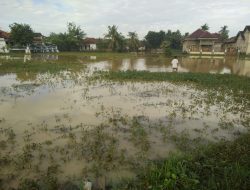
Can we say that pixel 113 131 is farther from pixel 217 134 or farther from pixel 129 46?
pixel 129 46

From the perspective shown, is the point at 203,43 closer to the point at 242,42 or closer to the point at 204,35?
the point at 204,35

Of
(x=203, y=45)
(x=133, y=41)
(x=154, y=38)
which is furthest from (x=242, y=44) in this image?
(x=154, y=38)

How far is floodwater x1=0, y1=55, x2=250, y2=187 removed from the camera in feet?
16.9

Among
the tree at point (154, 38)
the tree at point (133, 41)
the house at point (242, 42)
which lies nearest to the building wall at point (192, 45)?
the house at point (242, 42)

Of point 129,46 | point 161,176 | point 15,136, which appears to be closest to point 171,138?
point 161,176

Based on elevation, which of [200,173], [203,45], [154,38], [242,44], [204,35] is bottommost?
[200,173]

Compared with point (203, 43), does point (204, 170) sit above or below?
below

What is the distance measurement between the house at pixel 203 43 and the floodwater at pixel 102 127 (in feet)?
157

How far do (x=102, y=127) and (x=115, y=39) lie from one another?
54.3 meters

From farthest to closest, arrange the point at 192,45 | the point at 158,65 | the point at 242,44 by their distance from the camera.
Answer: the point at 192,45 < the point at 242,44 < the point at 158,65

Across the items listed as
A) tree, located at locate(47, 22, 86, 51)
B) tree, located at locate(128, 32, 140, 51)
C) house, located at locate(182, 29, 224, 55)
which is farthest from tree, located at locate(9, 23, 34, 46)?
house, located at locate(182, 29, 224, 55)

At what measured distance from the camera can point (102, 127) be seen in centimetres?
726

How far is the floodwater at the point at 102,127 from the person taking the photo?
5.15m

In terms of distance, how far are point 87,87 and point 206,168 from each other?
9.37m
